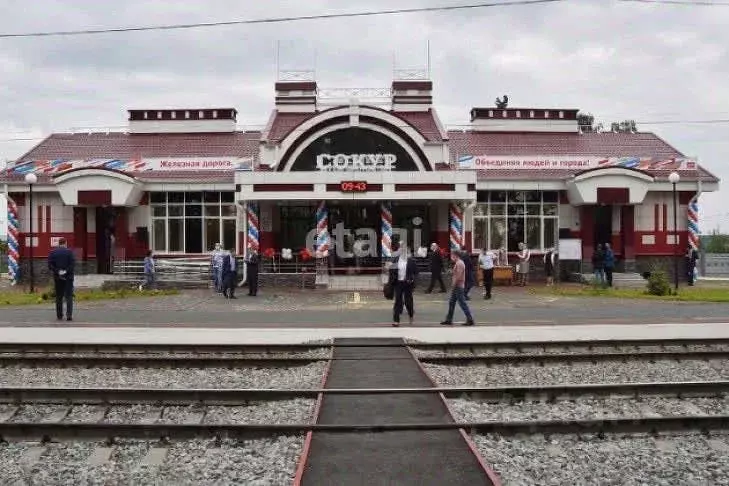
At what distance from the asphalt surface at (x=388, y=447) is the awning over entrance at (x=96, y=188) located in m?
23.7

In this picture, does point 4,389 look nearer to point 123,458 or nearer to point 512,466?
point 123,458

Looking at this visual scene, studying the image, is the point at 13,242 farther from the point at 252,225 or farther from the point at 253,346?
the point at 253,346

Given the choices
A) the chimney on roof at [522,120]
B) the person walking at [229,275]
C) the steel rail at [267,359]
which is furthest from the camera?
the chimney on roof at [522,120]

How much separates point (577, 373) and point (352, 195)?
18.5 meters

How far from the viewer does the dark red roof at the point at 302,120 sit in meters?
35.6

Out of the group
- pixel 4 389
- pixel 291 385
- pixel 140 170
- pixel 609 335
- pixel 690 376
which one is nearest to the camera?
pixel 4 389

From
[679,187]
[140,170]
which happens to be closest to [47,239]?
[140,170]

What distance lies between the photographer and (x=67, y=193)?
3209 cm

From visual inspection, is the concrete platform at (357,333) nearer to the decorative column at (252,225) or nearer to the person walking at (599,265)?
the person walking at (599,265)

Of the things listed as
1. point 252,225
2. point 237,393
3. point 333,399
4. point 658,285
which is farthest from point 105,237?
point 333,399

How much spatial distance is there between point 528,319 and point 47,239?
2381 cm

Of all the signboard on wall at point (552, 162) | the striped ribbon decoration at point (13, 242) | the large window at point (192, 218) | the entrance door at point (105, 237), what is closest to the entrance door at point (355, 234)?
the large window at point (192, 218)

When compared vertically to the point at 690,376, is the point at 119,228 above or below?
above

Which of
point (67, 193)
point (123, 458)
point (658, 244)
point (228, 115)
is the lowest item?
point (123, 458)
